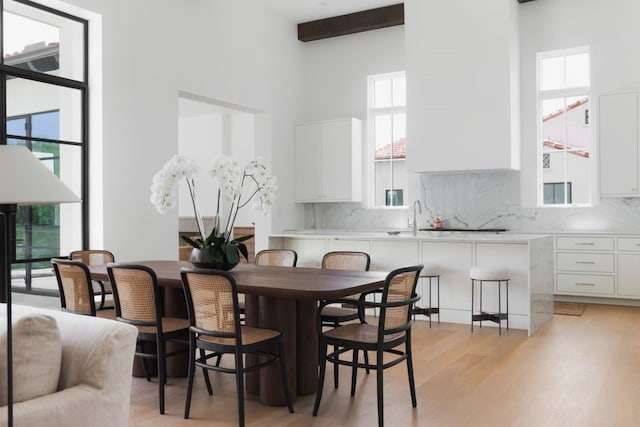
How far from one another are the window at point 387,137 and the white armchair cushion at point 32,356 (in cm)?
698

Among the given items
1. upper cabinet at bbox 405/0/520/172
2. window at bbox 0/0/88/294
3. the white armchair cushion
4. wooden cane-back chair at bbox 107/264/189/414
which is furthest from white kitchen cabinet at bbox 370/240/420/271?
the white armchair cushion

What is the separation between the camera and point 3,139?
4.84 metres

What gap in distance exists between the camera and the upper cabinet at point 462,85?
684 cm

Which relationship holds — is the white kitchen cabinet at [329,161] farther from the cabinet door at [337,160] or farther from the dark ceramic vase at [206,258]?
the dark ceramic vase at [206,258]

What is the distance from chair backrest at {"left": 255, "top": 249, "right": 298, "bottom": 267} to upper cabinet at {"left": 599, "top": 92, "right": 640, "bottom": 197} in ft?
13.6

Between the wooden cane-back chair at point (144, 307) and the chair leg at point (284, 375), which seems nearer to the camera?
the chair leg at point (284, 375)

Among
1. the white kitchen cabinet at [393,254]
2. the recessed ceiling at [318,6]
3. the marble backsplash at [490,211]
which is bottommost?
the white kitchen cabinet at [393,254]

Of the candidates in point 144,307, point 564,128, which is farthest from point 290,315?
point 564,128

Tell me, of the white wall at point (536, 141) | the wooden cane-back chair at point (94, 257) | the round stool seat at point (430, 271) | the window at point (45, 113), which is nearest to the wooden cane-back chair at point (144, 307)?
the wooden cane-back chair at point (94, 257)

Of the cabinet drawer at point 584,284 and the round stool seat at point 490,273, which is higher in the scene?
the round stool seat at point 490,273

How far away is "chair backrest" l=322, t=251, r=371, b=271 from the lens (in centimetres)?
434

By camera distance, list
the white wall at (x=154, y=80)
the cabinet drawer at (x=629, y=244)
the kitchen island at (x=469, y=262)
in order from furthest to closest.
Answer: the cabinet drawer at (x=629, y=244) < the white wall at (x=154, y=80) < the kitchen island at (x=469, y=262)

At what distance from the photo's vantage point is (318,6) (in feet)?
26.1

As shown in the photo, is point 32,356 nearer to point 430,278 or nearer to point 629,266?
point 430,278
